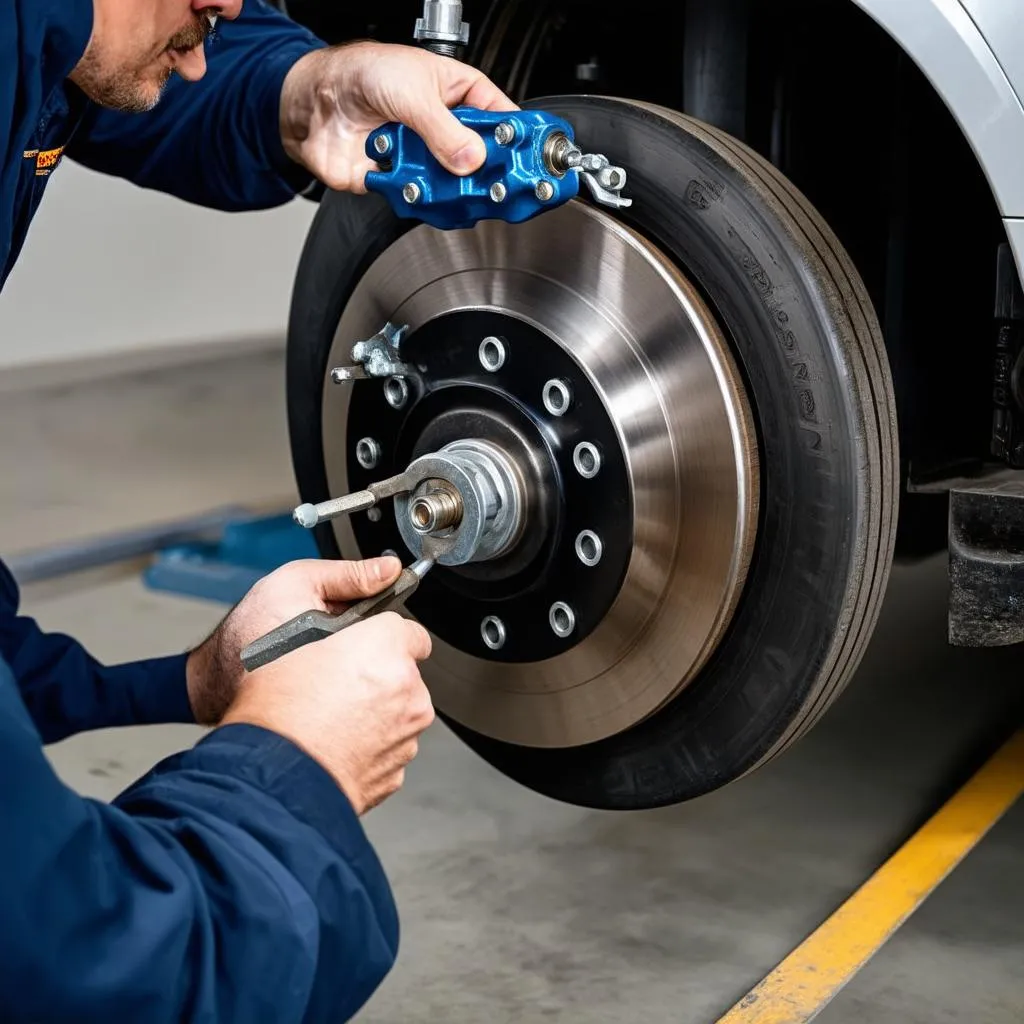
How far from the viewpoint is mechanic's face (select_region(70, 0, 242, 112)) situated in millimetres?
960

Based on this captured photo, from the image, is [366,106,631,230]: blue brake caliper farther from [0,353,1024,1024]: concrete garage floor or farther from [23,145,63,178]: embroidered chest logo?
[0,353,1024,1024]: concrete garage floor

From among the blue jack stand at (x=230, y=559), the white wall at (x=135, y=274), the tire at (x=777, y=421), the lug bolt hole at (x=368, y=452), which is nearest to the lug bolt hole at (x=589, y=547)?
the tire at (x=777, y=421)

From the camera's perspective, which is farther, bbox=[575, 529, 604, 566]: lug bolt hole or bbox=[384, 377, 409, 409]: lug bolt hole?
bbox=[384, 377, 409, 409]: lug bolt hole

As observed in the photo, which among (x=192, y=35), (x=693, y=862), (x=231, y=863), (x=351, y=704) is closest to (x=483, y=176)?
(x=192, y=35)

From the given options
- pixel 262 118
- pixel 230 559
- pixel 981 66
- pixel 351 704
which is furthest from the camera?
pixel 230 559

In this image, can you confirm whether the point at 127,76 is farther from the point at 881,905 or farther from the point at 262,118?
the point at 881,905

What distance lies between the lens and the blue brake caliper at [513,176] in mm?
1011

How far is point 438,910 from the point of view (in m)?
1.33

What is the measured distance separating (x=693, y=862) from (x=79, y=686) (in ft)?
2.05

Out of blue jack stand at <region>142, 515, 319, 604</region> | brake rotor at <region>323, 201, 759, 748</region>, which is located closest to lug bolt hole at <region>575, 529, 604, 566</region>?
brake rotor at <region>323, 201, 759, 748</region>

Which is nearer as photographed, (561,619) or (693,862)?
(561,619)

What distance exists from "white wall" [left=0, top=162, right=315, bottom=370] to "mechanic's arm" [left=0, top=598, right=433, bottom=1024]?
3.49 m

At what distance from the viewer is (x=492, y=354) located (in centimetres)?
111

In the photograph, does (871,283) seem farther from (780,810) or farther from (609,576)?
(780,810)
